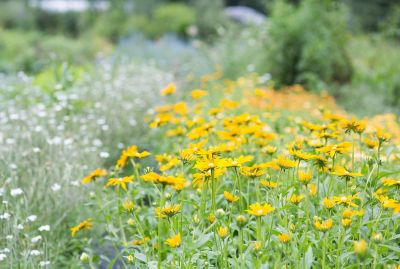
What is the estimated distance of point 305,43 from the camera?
23.2ft

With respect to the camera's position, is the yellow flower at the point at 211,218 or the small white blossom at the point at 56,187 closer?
the yellow flower at the point at 211,218

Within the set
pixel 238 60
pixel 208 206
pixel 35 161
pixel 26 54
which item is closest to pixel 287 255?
pixel 208 206

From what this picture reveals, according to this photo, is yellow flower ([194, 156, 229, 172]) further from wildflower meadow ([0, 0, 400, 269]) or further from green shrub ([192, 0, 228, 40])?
green shrub ([192, 0, 228, 40])

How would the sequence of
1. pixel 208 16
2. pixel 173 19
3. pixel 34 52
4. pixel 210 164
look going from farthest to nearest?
1. pixel 173 19
2. pixel 208 16
3. pixel 34 52
4. pixel 210 164

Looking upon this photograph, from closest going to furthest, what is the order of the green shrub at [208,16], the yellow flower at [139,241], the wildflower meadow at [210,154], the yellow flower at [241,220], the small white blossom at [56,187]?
the yellow flower at [241,220]
the wildflower meadow at [210,154]
the yellow flower at [139,241]
the small white blossom at [56,187]
the green shrub at [208,16]

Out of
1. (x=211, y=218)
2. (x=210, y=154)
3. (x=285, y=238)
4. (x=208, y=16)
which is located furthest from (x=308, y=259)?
(x=208, y=16)

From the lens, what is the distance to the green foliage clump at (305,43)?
6973 mm

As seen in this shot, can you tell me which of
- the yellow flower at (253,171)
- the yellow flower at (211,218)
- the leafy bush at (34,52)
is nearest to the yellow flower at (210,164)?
the yellow flower at (253,171)

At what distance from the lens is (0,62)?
9297 millimetres

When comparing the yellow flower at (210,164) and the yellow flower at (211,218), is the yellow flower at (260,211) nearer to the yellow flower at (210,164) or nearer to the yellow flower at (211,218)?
the yellow flower at (210,164)

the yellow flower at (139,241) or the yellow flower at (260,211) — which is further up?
the yellow flower at (260,211)

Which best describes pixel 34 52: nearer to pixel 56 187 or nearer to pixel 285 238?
pixel 56 187

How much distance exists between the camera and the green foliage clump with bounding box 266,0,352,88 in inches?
275

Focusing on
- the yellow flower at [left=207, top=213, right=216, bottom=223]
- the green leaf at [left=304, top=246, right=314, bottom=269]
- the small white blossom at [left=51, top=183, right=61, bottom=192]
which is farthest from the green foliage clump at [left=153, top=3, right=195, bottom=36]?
the green leaf at [left=304, top=246, right=314, bottom=269]
